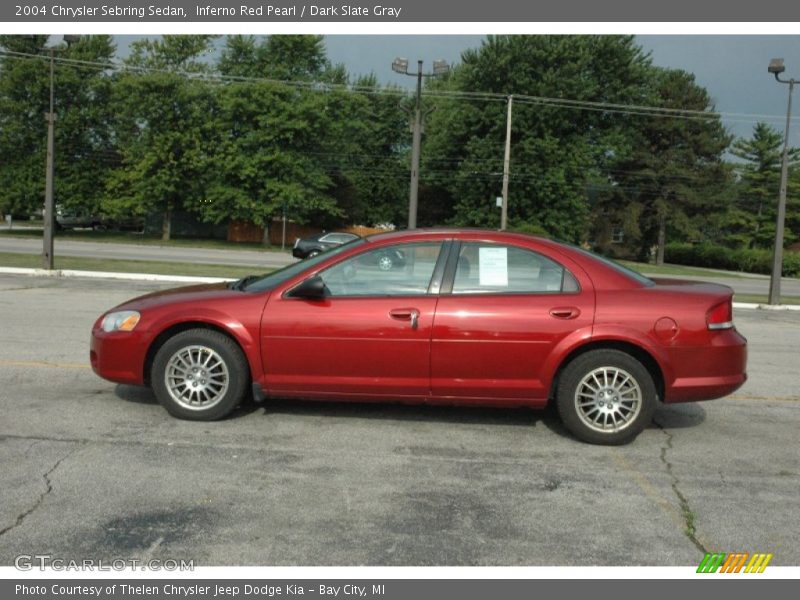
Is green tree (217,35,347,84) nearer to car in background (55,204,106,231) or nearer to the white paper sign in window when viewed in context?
car in background (55,204,106,231)

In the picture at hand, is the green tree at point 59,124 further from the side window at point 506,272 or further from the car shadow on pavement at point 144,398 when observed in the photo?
the side window at point 506,272

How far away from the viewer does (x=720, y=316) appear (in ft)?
18.9

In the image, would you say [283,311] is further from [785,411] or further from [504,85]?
[504,85]

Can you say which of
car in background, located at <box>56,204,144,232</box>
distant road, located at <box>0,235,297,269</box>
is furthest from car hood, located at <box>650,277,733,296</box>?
car in background, located at <box>56,204,144,232</box>

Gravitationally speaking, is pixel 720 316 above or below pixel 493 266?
below

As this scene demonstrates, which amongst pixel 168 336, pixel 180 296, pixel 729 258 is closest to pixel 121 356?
pixel 168 336

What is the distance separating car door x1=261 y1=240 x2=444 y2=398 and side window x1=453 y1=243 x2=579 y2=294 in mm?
217

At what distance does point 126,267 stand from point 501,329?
19.8 meters

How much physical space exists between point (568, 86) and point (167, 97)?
26.2m

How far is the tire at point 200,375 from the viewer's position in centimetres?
589

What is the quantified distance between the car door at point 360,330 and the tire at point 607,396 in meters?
1.08

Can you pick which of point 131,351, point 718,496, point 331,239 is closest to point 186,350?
point 131,351
